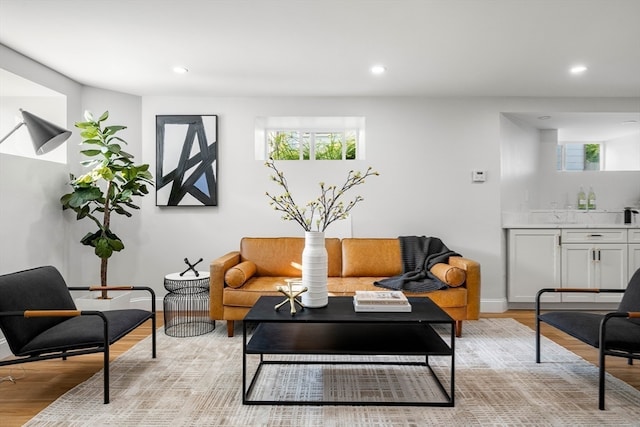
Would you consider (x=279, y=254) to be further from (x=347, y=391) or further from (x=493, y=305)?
(x=493, y=305)

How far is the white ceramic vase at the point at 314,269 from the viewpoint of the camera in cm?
249

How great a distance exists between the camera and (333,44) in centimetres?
301

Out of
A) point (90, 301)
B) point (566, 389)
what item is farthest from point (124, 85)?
point (566, 389)

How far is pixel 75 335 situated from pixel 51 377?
646 millimetres

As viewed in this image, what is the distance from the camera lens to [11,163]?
3.14 meters

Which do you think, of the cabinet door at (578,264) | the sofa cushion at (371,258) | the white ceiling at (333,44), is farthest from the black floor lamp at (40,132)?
the cabinet door at (578,264)

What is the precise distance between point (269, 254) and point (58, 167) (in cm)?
220

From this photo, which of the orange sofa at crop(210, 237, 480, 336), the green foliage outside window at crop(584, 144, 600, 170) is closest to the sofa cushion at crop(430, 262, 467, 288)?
the orange sofa at crop(210, 237, 480, 336)

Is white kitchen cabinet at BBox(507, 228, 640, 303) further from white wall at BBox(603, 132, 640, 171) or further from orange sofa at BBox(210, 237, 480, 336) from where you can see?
white wall at BBox(603, 132, 640, 171)

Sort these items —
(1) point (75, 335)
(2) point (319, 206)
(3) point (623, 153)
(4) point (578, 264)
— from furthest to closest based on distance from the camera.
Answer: (3) point (623, 153), (4) point (578, 264), (2) point (319, 206), (1) point (75, 335)

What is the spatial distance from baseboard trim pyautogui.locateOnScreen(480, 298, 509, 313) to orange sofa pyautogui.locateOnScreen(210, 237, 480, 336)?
1016mm

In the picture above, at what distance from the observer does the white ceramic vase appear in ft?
8.17

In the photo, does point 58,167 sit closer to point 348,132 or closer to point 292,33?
point 292,33

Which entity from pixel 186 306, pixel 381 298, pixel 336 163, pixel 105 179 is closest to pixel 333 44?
pixel 336 163
